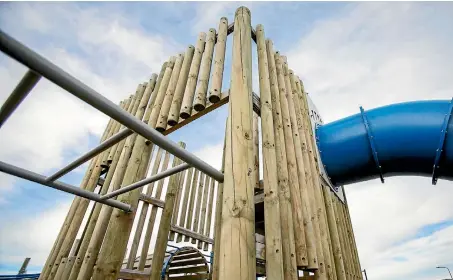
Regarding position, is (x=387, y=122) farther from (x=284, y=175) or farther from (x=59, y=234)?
(x=59, y=234)

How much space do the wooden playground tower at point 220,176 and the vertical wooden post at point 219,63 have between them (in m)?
0.01

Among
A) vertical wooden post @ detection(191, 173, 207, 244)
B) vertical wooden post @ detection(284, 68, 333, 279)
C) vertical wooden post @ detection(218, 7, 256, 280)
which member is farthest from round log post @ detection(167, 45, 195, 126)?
vertical wooden post @ detection(191, 173, 207, 244)

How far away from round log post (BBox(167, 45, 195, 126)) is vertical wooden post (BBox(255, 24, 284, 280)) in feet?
4.05

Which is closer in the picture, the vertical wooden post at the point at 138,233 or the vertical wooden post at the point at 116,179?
the vertical wooden post at the point at 116,179

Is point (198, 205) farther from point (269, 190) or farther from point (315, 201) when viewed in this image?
point (269, 190)

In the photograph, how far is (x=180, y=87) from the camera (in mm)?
3926

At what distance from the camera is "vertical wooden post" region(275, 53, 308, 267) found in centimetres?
272

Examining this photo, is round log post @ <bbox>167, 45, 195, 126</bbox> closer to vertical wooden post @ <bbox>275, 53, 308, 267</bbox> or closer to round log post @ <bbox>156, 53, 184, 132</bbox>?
round log post @ <bbox>156, 53, 184, 132</bbox>

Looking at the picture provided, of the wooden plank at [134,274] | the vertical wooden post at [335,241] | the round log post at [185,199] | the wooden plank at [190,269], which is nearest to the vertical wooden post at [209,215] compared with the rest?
the wooden plank at [190,269]

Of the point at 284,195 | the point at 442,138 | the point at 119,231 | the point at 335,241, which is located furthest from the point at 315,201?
the point at 119,231

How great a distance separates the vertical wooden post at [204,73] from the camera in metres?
3.31

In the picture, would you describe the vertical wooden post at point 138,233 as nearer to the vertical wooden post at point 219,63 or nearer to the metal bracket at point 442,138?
the vertical wooden post at point 219,63

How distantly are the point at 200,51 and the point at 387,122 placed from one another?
144 inches

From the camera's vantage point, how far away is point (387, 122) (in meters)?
4.66
